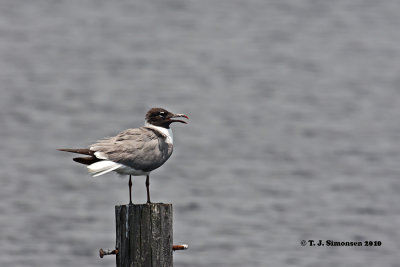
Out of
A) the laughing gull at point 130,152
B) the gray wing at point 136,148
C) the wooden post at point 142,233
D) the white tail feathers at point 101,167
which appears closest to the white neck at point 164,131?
the laughing gull at point 130,152

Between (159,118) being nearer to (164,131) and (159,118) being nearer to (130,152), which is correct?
(164,131)

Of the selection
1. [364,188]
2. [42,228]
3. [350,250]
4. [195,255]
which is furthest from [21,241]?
[364,188]

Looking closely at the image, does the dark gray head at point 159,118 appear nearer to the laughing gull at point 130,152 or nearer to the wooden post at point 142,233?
the laughing gull at point 130,152

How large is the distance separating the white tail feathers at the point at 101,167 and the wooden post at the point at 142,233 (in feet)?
2.64

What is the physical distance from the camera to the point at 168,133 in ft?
37.9

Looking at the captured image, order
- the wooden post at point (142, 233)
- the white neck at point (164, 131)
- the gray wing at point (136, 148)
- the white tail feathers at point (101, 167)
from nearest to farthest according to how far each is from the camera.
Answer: the wooden post at point (142, 233) → the white tail feathers at point (101, 167) → the gray wing at point (136, 148) → the white neck at point (164, 131)

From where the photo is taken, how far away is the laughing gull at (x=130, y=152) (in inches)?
401

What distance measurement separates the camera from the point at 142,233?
928cm

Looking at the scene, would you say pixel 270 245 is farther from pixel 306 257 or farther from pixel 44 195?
pixel 44 195

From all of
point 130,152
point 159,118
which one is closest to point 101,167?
point 130,152

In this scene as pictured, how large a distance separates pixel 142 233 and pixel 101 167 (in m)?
1.17

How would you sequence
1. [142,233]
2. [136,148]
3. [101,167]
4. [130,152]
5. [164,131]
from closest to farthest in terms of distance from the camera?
[142,233] < [101,167] < [130,152] < [136,148] < [164,131]

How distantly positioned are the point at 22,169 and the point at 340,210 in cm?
1273

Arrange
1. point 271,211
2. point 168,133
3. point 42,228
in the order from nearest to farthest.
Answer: point 168,133 < point 42,228 < point 271,211
